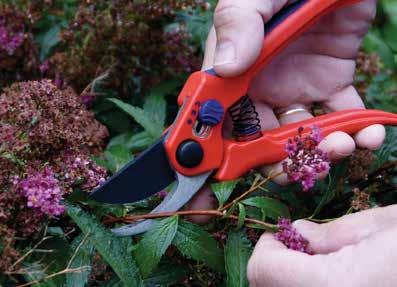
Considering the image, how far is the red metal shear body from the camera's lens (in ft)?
3.52

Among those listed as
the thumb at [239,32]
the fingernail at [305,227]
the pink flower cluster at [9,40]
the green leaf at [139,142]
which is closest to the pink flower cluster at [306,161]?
the fingernail at [305,227]

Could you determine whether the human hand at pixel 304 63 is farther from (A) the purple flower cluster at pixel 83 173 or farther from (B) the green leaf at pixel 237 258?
(A) the purple flower cluster at pixel 83 173

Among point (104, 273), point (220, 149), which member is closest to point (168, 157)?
point (220, 149)

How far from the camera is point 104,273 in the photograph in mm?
1092

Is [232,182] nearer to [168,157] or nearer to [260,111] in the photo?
[168,157]

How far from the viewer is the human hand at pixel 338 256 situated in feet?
2.85

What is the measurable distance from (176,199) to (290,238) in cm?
19

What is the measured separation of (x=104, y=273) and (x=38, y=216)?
24 centimetres

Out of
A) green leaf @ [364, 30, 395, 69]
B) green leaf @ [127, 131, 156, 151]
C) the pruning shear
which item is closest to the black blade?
the pruning shear

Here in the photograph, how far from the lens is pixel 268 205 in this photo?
105cm

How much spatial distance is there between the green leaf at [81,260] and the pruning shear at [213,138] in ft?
0.19

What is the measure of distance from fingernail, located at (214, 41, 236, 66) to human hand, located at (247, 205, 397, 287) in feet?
0.92

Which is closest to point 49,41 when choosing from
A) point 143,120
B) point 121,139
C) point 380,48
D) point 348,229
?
point 121,139

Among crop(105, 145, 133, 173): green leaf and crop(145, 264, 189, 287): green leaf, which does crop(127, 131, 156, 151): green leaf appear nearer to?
crop(105, 145, 133, 173): green leaf
